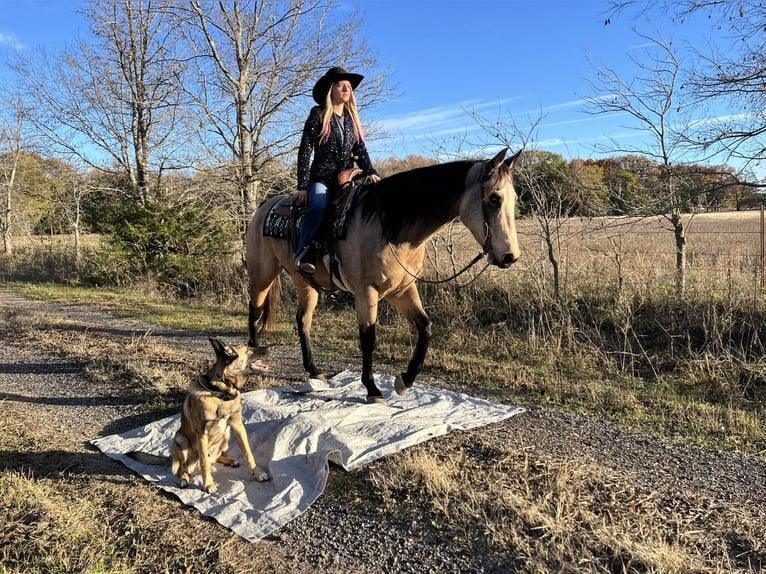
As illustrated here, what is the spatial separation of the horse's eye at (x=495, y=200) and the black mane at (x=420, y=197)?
44cm

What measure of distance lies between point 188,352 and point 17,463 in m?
3.54

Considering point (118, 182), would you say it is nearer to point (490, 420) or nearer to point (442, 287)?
point (442, 287)

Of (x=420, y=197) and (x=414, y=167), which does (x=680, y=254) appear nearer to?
(x=414, y=167)

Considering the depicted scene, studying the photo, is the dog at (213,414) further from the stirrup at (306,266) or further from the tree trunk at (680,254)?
the tree trunk at (680,254)

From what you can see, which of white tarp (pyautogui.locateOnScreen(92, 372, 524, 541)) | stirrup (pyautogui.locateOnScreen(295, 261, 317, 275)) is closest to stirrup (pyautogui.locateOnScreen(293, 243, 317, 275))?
stirrup (pyautogui.locateOnScreen(295, 261, 317, 275))

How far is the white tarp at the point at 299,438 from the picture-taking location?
331cm

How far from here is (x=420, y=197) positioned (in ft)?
14.7

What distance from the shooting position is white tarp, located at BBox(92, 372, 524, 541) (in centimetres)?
331

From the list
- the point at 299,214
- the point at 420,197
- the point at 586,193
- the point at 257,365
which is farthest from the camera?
the point at 586,193

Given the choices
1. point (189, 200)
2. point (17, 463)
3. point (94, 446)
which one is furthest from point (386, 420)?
point (189, 200)

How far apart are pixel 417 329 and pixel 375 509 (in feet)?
6.88

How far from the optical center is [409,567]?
2.67 m

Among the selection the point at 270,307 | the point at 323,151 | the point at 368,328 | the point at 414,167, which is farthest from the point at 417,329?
the point at 414,167

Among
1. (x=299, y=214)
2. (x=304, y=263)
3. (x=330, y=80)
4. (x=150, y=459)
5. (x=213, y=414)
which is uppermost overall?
(x=330, y=80)
